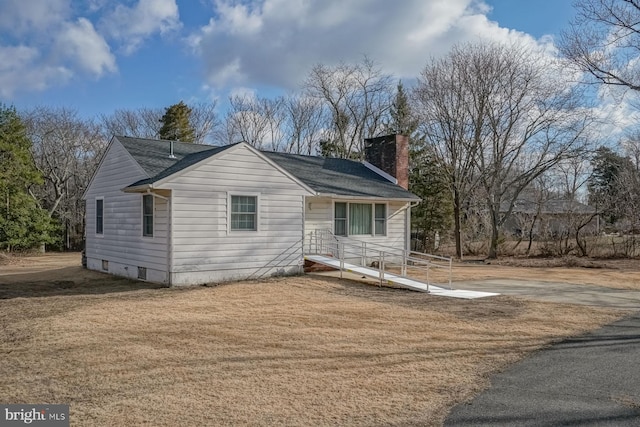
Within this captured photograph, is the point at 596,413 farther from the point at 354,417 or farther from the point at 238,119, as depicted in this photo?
the point at 238,119

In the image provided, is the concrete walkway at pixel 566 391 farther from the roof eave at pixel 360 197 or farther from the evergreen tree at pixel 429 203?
the evergreen tree at pixel 429 203

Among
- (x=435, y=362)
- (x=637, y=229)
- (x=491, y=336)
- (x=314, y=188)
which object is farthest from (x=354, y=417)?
(x=637, y=229)

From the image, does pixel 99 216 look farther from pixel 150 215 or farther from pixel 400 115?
pixel 400 115

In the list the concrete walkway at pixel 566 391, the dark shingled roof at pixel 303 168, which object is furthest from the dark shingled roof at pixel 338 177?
the concrete walkway at pixel 566 391

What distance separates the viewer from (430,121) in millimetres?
27922

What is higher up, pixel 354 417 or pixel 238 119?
pixel 238 119

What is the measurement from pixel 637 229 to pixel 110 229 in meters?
24.0

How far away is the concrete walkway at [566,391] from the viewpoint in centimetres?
429

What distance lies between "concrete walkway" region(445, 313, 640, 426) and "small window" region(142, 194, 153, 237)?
10.8m

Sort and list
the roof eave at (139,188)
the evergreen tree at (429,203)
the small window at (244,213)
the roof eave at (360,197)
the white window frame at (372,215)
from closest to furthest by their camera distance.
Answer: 1. the roof eave at (139,188)
2. the small window at (244,213)
3. the roof eave at (360,197)
4. the white window frame at (372,215)
5. the evergreen tree at (429,203)

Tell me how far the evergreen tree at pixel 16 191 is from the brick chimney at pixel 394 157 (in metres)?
19.4

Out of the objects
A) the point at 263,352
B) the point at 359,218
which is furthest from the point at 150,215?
the point at 263,352

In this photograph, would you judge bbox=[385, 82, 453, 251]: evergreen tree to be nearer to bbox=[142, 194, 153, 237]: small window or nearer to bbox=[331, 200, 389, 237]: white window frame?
bbox=[331, 200, 389, 237]: white window frame

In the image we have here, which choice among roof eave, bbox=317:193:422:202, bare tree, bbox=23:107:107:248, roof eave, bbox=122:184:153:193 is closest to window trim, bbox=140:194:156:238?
roof eave, bbox=122:184:153:193
